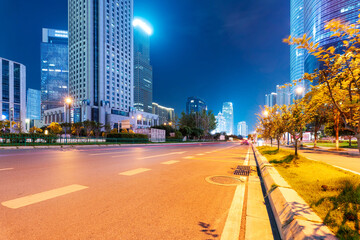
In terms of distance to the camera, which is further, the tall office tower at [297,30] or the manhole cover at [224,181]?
the tall office tower at [297,30]

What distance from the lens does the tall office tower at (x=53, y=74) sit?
167 metres

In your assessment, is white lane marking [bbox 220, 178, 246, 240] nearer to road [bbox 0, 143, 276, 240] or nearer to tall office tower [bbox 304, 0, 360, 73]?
road [bbox 0, 143, 276, 240]

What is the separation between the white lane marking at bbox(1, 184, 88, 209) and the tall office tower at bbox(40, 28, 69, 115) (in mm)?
193071

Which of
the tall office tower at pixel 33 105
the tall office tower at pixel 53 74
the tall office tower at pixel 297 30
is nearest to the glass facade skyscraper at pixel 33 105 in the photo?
the tall office tower at pixel 33 105

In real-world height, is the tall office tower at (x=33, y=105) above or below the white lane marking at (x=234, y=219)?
above

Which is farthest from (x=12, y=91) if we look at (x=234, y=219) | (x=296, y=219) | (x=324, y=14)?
(x=324, y=14)

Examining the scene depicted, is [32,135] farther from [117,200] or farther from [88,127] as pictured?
[88,127]

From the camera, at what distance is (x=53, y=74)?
170125 mm

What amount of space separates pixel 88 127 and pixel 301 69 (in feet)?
524

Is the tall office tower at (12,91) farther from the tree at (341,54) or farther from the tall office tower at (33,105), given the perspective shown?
the tree at (341,54)

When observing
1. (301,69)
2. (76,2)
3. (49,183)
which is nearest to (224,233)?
(49,183)

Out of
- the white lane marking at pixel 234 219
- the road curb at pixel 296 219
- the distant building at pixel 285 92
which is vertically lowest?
the white lane marking at pixel 234 219

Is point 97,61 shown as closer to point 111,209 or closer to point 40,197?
point 40,197

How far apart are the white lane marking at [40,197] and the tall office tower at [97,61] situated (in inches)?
3861
